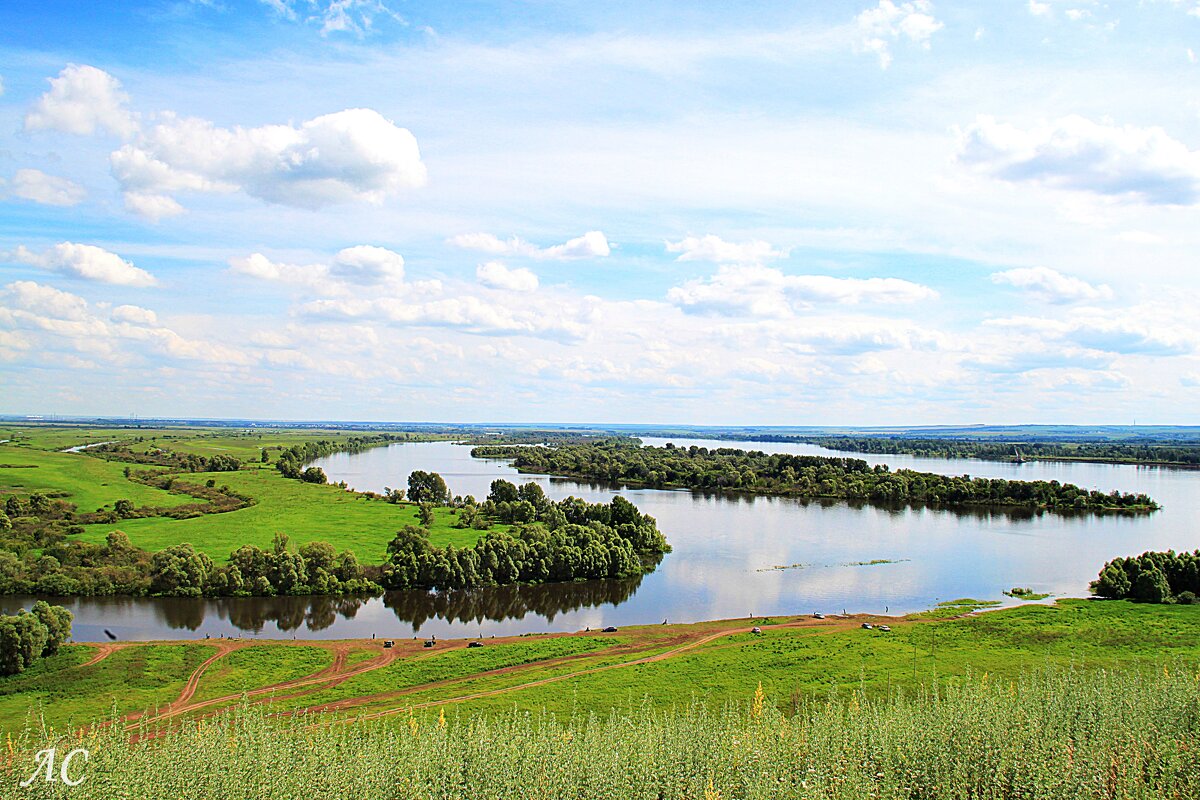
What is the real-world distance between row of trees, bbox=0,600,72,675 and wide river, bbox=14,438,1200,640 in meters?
4.61

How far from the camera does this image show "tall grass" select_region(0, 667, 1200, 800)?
1286 centimetres

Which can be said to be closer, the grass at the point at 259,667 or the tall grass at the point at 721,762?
the tall grass at the point at 721,762

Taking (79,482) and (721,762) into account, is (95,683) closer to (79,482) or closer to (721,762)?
(721,762)

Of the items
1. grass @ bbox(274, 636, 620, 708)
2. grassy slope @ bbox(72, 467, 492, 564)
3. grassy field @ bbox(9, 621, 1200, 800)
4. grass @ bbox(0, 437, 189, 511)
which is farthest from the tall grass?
grass @ bbox(0, 437, 189, 511)

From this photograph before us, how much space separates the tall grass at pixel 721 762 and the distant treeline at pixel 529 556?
1340 inches

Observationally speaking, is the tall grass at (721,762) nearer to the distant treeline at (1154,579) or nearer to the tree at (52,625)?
the tree at (52,625)

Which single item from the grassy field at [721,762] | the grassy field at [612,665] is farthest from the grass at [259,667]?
the grassy field at [721,762]

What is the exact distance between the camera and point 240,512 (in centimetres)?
7350

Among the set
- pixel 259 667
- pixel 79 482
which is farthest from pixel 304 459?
pixel 259 667

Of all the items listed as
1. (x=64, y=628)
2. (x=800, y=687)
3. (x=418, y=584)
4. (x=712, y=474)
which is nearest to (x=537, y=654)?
(x=800, y=687)

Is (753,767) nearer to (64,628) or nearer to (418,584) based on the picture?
(64,628)

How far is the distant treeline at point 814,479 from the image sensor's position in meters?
93.4

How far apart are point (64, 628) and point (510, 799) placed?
106 feet

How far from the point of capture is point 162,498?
76938 mm
